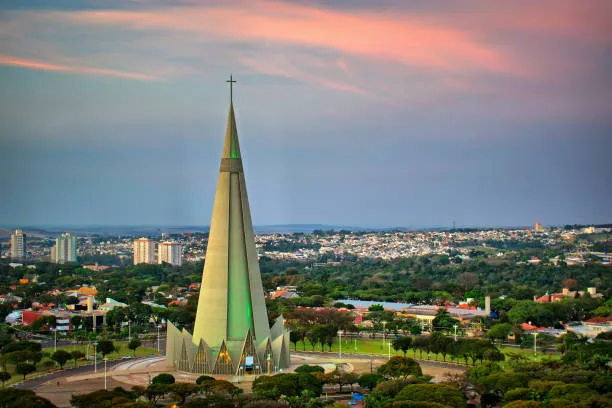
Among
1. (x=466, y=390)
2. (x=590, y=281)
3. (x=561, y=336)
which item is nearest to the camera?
(x=466, y=390)

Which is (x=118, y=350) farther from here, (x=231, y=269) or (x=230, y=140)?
(x=230, y=140)

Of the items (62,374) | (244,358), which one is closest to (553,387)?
(244,358)

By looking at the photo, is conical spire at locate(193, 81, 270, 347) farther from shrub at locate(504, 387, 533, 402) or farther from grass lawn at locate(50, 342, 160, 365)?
grass lawn at locate(50, 342, 160, 365)

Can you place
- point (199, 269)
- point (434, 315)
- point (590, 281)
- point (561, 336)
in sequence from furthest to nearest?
1. point (199, 269)
2. point (590, 281)
3. point (434, 315)
4. point (561, 336)

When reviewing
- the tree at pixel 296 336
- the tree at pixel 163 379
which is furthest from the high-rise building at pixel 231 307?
the tree at pixel 296 336

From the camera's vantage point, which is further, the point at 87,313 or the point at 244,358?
the point at 87,313

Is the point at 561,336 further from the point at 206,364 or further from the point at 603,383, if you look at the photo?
the point at 206,364
